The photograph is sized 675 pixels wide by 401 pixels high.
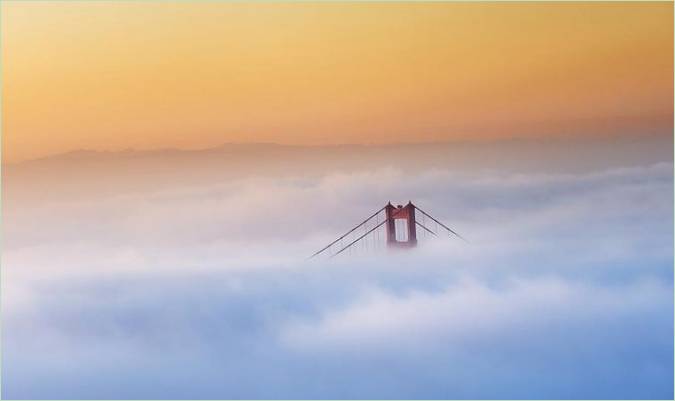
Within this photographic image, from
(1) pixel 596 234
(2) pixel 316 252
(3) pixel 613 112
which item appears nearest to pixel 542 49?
(3) pixel 613 112

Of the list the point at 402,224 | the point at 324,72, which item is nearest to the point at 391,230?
the point at 402,224

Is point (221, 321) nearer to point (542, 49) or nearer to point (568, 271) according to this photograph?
point (568, 271)

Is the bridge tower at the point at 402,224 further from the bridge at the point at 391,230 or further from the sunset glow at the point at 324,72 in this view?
the sunset glow at the point at 324,72

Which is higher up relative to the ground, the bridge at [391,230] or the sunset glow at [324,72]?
the sunset glow at [324,72]

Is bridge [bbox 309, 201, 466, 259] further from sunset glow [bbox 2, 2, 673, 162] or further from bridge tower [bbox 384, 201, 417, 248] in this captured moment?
sunset glow [bbox 2, 2, 673, 162]

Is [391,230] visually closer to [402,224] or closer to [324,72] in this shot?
[402,224]

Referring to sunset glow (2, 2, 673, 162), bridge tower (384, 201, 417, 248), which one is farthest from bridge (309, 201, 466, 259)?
sunset glow (2, 2, 673, 162)

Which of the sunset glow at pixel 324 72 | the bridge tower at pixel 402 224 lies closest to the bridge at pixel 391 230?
the bridge tower at pixel 402 224
